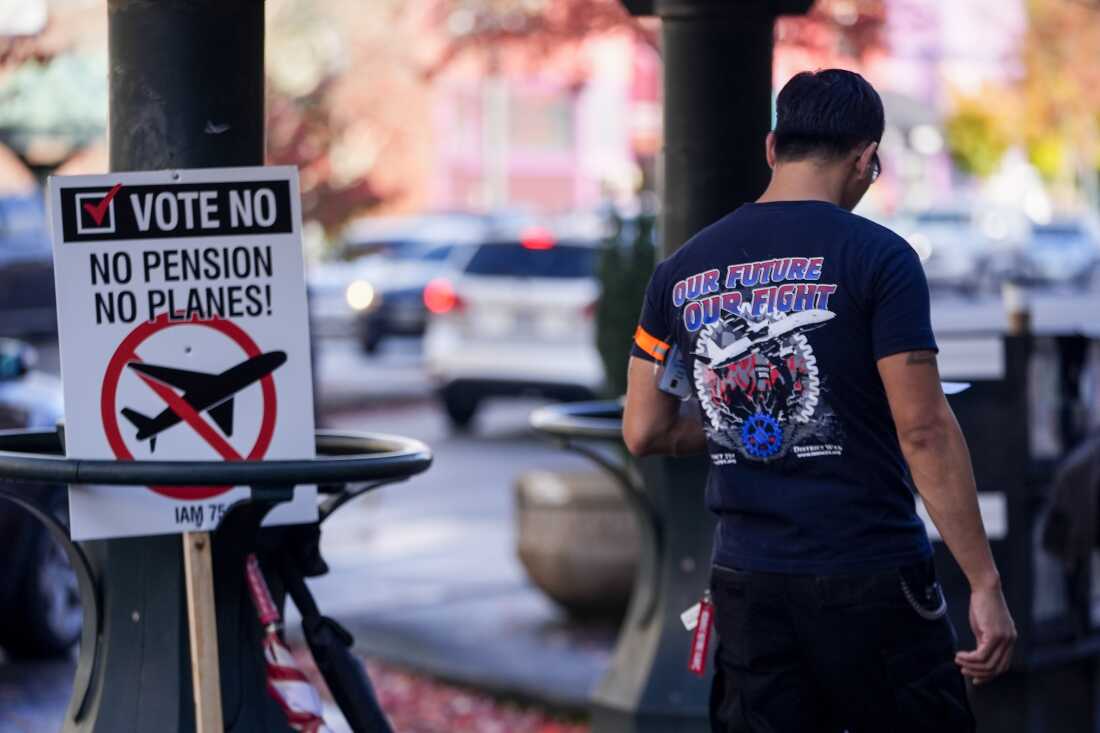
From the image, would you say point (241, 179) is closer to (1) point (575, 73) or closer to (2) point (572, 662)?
(2) point (572, 662)

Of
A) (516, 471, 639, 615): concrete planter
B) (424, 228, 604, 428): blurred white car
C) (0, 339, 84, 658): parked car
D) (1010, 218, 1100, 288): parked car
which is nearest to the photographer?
(0, 339, 84, 658): parked car

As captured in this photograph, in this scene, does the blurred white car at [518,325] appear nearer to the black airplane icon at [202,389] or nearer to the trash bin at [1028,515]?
the trash bin at [1028,515]

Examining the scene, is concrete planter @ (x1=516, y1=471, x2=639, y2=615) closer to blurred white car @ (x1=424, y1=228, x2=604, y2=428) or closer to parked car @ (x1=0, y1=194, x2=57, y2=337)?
blurred white car @ (x1=424, y1=228, x2=604, y2=428)

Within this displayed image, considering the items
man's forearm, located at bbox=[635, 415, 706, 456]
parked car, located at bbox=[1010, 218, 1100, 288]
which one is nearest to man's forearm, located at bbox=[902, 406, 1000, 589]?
man's forearm, located at bbox=[635, 415, 706, 456]

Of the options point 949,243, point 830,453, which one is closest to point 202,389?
point 830,453

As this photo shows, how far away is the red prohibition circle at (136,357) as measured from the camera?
365 centimetres

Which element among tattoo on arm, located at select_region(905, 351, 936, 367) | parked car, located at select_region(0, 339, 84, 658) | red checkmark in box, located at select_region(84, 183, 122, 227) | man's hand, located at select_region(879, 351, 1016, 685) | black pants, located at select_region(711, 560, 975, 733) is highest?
red checkmark in box, located at select_region(84, 183, 122, 227)

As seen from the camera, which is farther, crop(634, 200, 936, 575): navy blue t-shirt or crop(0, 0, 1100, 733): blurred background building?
crop(0, 0, 1100, 733): blurred background building

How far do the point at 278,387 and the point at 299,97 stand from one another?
15.7m

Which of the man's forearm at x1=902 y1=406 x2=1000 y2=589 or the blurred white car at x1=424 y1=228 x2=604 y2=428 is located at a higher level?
the man's forearm at x1=902 y1=406 x2=1000 y2=589

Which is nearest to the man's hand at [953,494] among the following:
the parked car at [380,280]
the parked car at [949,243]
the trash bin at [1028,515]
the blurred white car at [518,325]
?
the trash bin at [1028,515]

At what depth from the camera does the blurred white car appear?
15766mm

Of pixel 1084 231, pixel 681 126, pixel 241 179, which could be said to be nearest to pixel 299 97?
pixel 681 126

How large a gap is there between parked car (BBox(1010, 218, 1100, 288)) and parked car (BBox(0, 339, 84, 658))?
97.0 ft
